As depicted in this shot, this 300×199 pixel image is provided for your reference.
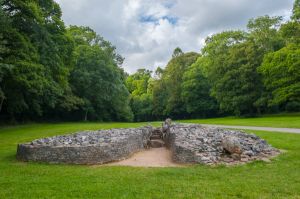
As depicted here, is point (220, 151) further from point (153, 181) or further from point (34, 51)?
point (34, 51)

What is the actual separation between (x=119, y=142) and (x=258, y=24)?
3833cm

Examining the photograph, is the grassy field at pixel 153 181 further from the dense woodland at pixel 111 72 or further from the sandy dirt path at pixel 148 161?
the dense woodland at pixel 111 72

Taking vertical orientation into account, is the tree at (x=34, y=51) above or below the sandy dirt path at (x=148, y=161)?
above

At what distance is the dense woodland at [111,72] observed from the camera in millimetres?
22156

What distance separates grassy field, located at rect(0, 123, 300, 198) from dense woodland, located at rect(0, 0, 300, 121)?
46.8ft

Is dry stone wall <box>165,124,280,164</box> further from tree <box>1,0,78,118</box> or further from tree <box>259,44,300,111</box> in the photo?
tree <box>259,44,300,111</box>

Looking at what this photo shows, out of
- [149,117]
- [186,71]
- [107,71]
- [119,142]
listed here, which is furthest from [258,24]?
[119,142]

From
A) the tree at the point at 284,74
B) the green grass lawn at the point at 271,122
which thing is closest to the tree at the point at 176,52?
the tree at the point at 284,74

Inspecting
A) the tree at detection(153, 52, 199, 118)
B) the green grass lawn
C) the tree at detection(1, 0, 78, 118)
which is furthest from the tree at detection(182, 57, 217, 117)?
the tree at detection(1, 0, 78, 118)

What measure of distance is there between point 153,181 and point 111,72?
110 ft

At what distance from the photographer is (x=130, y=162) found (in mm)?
10547

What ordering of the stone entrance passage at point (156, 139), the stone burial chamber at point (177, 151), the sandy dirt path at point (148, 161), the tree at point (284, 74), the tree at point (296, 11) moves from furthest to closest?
the tree at point (296, 11) < the tree at point (284, 74) < the stone entrance passage at point (156, 139) < the sandy dirt path at point (148, 161) < the stone burial chamber at point (177, 151)

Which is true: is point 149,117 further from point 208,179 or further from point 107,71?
point 208,179

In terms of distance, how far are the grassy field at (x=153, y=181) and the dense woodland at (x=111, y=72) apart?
46.8 ft
